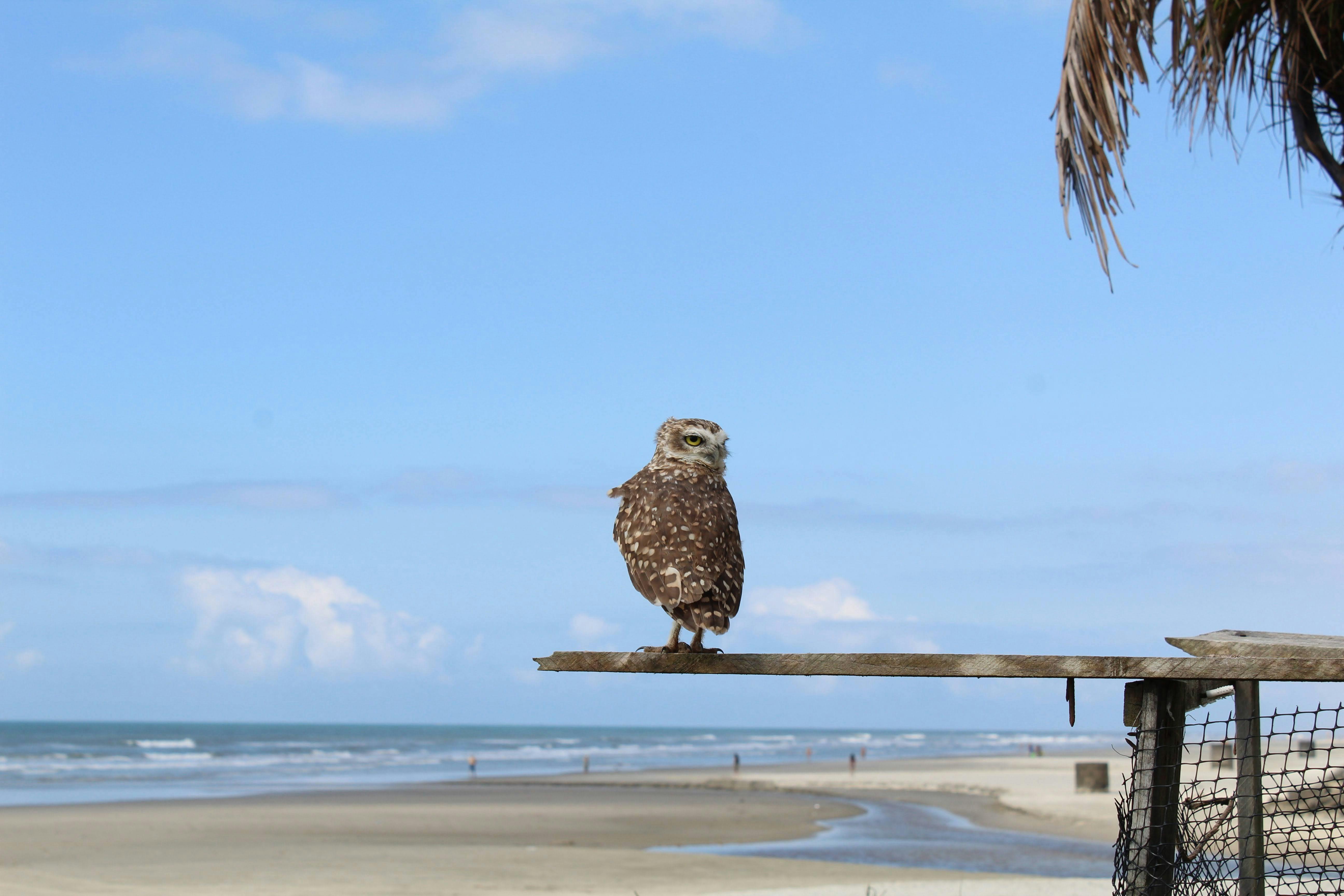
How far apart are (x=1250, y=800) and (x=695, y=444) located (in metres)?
2.44

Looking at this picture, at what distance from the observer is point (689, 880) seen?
52.2 ft

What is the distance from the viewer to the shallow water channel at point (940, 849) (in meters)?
17.5

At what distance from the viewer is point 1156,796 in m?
3.95

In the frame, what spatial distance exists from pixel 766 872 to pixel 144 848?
9.44m

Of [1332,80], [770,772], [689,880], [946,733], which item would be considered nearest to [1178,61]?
[1332,80]

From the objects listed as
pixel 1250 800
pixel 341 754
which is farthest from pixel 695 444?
pixel 341 754

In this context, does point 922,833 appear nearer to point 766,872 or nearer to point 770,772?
point 766,872

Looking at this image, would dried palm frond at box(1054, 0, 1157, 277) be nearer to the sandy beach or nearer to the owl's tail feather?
the owl's tail feather

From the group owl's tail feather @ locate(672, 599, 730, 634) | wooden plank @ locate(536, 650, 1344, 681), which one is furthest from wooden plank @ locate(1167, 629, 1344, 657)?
owl's tail feather @ locate(672, 599, 730, 634)

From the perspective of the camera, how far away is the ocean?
3603cm

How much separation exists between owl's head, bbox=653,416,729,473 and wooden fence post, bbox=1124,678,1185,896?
6.51 feet

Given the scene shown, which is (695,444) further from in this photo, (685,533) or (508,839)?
(508,839)

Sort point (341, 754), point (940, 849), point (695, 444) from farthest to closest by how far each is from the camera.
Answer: point (341, 754) < point (940, 849) < point (695, 444)

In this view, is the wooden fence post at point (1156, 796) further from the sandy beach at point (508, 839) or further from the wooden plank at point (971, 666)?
the sandy beach at point (508, 839)
